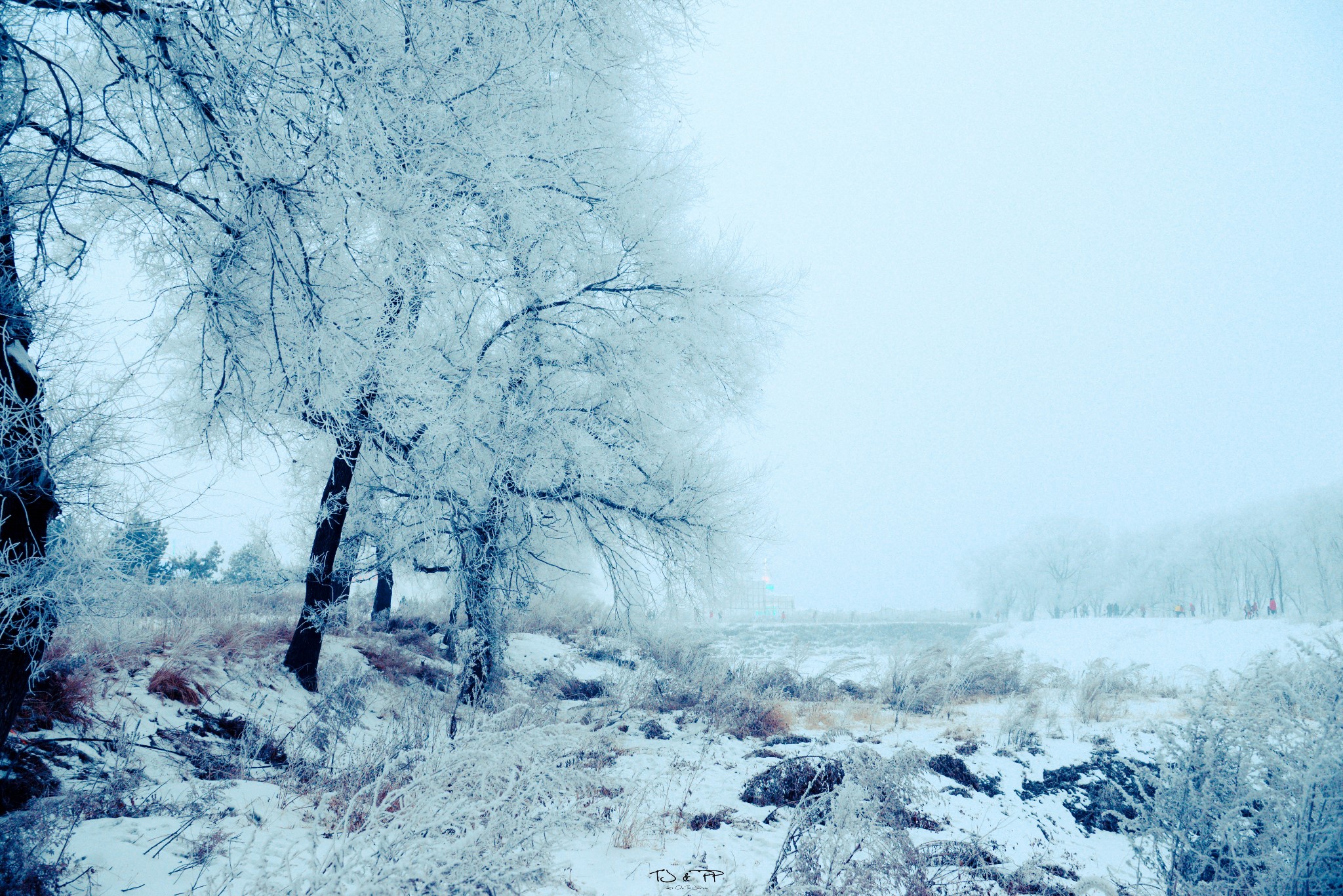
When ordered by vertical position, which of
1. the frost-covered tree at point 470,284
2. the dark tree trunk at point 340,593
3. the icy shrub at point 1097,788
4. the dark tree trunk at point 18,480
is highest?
the frost-covered tree at point 470,284

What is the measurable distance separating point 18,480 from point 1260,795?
6430 millimetres

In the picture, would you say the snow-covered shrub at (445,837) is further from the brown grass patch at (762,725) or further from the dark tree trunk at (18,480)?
the brown grass patch at (762,725)

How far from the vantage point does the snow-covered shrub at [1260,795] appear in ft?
9.83

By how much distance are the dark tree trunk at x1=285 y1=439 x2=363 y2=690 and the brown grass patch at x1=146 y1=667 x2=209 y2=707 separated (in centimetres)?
147

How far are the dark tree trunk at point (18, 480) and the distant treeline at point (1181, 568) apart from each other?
43.2m

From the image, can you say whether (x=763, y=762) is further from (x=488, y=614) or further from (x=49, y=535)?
(x=49, y=535)

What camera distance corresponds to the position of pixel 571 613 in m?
15.7

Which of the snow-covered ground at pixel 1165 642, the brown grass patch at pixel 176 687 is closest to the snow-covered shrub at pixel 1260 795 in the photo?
the brown grass patch at pixel 176 687

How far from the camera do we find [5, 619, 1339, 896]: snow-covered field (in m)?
2.28

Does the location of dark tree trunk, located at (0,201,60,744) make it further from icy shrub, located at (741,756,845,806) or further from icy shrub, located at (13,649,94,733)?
icy shrub, located at (741,756,845,806)

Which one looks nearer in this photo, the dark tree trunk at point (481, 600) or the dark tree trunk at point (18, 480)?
the dark tree trunk at point (18, 480)

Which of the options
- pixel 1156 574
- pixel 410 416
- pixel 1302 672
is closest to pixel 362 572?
pixel 410 416

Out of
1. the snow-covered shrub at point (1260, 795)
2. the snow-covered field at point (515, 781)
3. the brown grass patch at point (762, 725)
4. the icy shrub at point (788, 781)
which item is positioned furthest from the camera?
the brown grass patch at point (762, 725)

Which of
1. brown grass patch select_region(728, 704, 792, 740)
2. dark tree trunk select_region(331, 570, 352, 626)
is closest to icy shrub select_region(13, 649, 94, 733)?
dark tree trunk select_region(331, 570, 352, 626)
